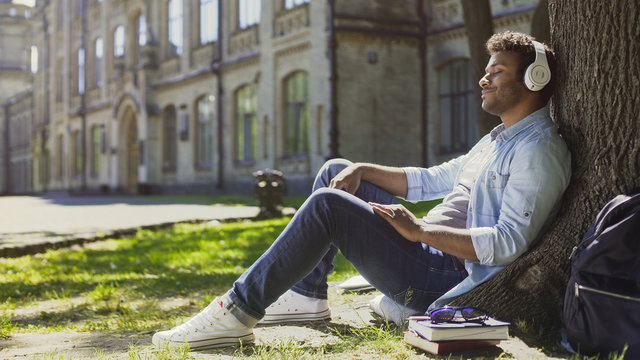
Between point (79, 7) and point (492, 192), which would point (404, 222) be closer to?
point (492, 192)

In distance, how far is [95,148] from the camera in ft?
122

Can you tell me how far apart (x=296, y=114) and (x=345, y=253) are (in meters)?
18.6

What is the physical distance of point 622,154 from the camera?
3037mm

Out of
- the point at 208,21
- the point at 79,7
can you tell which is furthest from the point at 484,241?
the point at 79,7

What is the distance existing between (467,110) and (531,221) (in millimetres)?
16635

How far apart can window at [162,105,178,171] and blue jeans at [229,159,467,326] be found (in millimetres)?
26400

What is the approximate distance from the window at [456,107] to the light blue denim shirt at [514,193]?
1592cm

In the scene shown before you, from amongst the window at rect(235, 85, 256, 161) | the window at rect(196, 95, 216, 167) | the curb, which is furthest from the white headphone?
the window at rect(196, 95, 216, 167)

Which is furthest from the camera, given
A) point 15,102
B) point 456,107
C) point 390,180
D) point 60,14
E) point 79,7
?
point 15,102

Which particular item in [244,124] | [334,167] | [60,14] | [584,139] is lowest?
[334,167]

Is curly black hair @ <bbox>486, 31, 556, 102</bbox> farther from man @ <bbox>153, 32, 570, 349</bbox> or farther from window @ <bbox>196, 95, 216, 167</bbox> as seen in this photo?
window @ <bbox>196, 95, 216, 167</bbox>

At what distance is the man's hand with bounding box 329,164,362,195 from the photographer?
378 centimetres

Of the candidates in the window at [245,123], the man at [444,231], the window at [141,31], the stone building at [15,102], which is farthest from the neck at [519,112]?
the stone building at [15,102]

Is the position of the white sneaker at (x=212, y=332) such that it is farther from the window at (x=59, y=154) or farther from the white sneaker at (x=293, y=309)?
the window at (x=59, y=154)
